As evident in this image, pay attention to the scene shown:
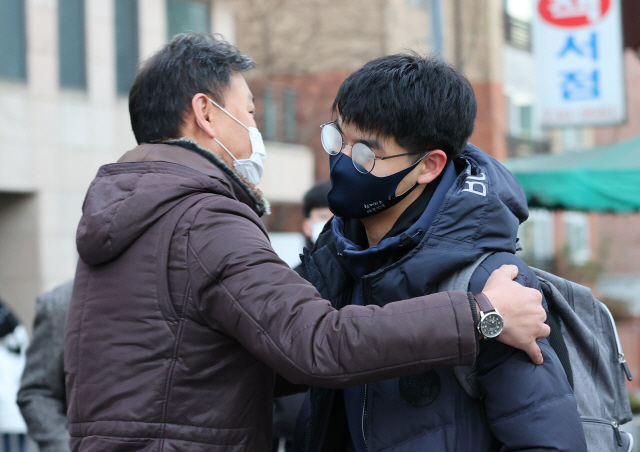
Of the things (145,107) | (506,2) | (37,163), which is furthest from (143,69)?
(506,2)

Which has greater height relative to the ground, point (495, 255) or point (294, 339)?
point (495, 255)

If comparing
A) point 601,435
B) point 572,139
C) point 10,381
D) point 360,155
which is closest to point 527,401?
point 601,435

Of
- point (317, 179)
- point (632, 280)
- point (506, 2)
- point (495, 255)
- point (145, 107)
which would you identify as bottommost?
point (632, 280)

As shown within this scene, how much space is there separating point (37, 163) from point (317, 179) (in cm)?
775

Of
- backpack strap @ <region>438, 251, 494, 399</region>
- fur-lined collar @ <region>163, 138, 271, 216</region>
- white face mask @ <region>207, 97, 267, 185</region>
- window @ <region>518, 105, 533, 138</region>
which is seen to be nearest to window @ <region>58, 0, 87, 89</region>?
white face mask @ <region>207, 97, 267, 185</region>

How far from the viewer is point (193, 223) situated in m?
2.01

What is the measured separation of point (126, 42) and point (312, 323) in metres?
11.3

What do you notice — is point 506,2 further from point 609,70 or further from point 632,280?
point 609,70

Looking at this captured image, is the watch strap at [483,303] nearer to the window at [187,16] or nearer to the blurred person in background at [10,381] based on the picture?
the blurred person in background at [10,381]

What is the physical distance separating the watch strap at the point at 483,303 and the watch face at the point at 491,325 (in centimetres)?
1

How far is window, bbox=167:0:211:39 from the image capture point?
43.9ft

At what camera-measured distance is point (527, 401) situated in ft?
6.16

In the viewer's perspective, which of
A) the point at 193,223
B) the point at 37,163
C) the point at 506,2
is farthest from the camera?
the point at 506,2

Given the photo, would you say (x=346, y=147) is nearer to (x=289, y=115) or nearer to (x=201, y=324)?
(x=201, y=324)
